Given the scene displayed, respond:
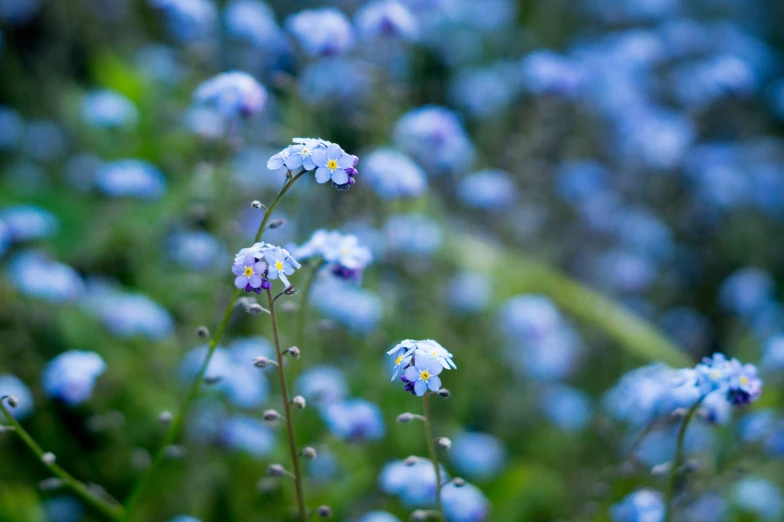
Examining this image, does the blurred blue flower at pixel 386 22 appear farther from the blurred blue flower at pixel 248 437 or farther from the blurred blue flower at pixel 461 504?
the blurred blue flower at pixel 461 504

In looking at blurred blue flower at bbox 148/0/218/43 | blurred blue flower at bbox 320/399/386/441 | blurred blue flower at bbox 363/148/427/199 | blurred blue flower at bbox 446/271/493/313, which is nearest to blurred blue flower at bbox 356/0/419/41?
blurred blue flower at bbox 363/148/427/199

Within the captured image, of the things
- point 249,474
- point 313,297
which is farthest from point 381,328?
point 249,474

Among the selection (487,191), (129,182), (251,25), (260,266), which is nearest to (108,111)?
(129,182)

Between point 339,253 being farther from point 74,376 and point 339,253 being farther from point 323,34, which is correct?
point 323,34

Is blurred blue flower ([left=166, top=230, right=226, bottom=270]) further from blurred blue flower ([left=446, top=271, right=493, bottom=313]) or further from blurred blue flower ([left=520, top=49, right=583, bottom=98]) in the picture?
blurred blue flower ([left=520, top=49, right=583, bottom=98])

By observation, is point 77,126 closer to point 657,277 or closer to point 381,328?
point 381,328

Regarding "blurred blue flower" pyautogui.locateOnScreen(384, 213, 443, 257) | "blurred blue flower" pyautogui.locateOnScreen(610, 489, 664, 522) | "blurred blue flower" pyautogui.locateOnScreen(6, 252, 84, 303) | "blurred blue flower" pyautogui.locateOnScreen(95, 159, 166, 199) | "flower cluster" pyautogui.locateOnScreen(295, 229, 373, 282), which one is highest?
"blurred blue flower" pyautogui.locateOnScreen(384, 213, 443, 257)

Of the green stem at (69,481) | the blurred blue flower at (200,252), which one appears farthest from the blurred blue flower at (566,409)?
the green stem at (69,481)
